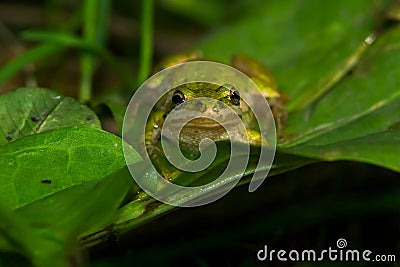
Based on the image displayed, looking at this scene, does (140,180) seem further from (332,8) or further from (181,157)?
(332,8)

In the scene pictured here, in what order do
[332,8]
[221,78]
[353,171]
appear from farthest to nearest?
[332,8], [353,171], [221,78]

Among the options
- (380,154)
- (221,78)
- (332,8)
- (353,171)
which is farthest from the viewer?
(332,8)

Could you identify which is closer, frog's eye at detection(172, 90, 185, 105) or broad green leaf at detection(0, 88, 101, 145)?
broad green leaf at detection(0, 88, 101, 145)

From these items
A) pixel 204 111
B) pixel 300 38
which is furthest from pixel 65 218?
pixel 300 38

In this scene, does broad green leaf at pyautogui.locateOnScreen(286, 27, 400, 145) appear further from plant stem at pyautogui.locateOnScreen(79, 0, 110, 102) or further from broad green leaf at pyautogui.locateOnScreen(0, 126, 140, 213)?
plant stem at pyautogui.locateOnScreen(79, 0, 110, 102)

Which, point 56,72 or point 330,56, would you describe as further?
point 56,72

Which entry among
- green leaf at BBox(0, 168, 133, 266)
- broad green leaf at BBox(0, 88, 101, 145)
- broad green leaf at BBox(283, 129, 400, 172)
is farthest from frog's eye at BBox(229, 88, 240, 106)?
green leaf at BBox(0, 168, 133, 266)

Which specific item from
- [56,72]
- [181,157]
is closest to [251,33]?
[56,72]
